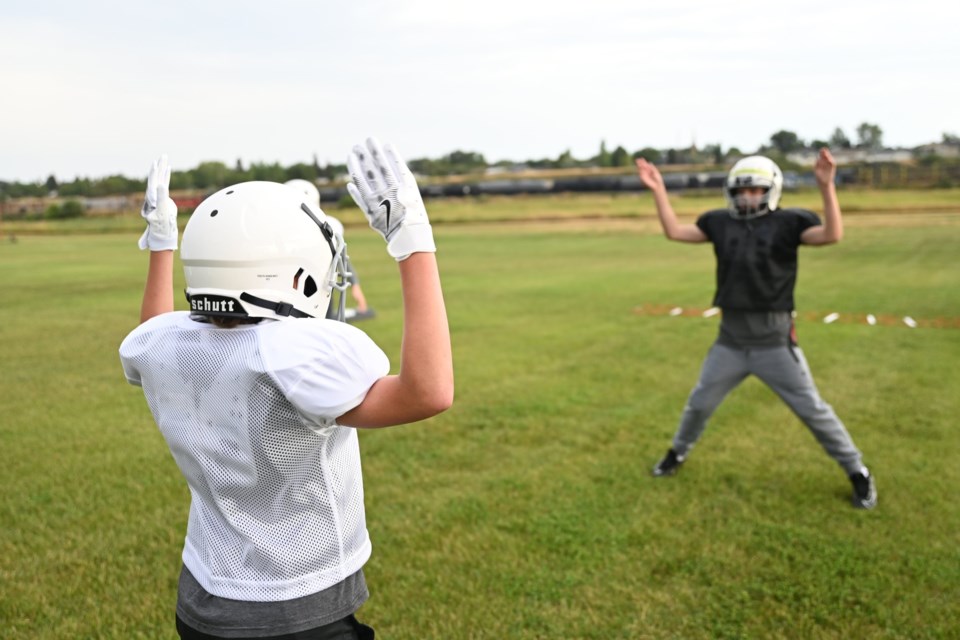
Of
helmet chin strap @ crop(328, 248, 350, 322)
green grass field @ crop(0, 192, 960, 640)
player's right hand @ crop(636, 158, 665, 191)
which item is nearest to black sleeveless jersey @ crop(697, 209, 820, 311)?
player's right hand @ crop(636, 158, 665, 191)

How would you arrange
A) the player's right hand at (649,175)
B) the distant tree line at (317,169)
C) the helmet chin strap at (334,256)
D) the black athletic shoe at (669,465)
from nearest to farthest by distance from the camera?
the helmet chin strap at (334,256)
the black athletic shoe at (669,465)
the player's right hand at (649,175)
the distant tree line at (317,169)

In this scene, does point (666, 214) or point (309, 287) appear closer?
point (309, 287)

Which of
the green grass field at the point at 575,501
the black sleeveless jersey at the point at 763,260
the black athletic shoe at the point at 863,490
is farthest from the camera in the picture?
the black sleeveless jersey at the point at 763,260

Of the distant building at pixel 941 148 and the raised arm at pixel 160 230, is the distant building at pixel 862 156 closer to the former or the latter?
the distant building at pixel 941 148

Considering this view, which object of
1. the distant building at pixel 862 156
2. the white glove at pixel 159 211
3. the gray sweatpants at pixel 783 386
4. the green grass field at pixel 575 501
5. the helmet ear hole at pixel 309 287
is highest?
the distant building at pixel 862 156

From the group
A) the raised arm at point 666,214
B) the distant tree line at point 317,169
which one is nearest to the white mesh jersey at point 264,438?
the raised arm at point 666,214

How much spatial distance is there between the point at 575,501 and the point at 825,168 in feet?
9.70

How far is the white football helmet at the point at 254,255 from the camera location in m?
2.03

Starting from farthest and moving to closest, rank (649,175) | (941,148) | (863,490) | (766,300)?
(941,148) < (649,175) < (766,300) < (863,490)

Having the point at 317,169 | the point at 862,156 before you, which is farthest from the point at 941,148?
the point at 317,169

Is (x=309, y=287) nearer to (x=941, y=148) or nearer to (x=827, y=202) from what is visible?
(x=827, y=202)

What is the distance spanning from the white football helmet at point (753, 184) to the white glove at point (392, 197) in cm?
456

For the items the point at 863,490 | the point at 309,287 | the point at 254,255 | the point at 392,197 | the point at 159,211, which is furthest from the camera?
the point at 863,490

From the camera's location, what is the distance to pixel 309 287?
6.98 feet
